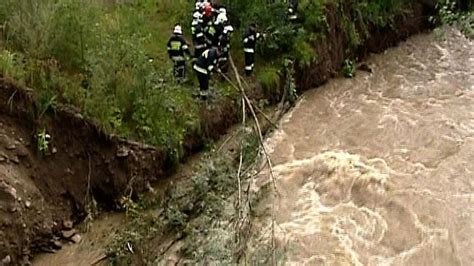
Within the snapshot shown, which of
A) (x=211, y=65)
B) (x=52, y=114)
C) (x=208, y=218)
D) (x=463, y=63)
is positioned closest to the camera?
(x=208, y=218)

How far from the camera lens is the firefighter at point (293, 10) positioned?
15586 millimetres

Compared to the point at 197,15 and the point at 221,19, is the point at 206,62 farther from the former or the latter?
the point at 197,15

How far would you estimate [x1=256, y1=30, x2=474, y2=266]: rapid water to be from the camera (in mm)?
10984

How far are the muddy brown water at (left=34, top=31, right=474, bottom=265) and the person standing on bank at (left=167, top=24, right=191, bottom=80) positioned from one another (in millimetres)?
2278

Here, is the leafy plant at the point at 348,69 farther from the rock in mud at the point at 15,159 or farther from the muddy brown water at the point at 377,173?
the rock in mud at the point at 15,159

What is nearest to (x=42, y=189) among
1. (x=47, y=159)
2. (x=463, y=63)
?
(x=47, y=159)

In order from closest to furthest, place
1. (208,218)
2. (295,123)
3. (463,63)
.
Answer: (208,218)
(295,123)
(463,63)

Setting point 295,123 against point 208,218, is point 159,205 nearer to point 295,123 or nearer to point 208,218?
point 208,218

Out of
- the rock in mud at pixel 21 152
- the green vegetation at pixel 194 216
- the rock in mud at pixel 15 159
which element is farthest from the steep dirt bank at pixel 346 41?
the rock in mud at pixel 15 159

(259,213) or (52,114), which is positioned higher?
(52,114)

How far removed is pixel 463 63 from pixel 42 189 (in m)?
10.7

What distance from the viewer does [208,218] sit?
35.4ft

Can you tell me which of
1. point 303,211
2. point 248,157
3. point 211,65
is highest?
point 211,65

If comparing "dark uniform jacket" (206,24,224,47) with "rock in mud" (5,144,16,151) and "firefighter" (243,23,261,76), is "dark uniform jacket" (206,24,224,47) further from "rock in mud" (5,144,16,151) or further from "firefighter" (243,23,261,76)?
"rock in mud" (5,144,16,151)
